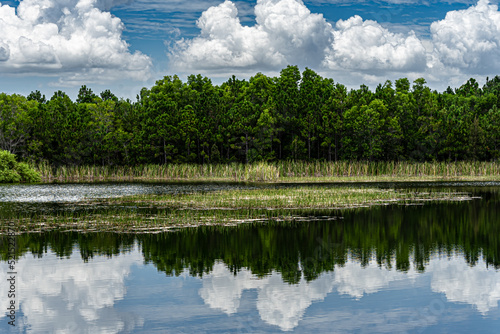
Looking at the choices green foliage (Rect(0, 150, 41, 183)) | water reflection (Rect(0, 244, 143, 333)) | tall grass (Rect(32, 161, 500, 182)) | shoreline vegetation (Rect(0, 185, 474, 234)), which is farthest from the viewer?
tall grass (Rect(32, 161, 500, 182))

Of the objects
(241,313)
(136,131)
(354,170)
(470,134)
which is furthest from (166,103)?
(241,313)

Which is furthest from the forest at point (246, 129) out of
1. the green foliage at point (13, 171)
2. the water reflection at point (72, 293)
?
the water reflection at point (72, 293)

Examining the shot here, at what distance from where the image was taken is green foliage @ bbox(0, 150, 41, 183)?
66.8 meters

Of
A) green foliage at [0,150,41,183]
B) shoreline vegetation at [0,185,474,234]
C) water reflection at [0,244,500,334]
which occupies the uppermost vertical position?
green foliage at [0,150,41,183]

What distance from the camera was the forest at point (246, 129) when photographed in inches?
3465

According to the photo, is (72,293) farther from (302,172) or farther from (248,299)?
(302,172)

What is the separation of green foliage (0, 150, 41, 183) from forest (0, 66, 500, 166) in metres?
17.1

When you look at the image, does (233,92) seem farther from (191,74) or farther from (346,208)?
(346,208)

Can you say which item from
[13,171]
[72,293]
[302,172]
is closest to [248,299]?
[72,293]

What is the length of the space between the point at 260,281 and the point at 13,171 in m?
57.4

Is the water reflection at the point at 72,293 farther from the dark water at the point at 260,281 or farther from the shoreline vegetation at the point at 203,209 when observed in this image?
the shoreline vegetation at the point at 203,209

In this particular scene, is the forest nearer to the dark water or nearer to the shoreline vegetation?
the shoreline vegetation

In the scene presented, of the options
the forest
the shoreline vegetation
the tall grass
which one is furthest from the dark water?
the forest

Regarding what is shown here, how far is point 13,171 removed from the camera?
67.6 meters
